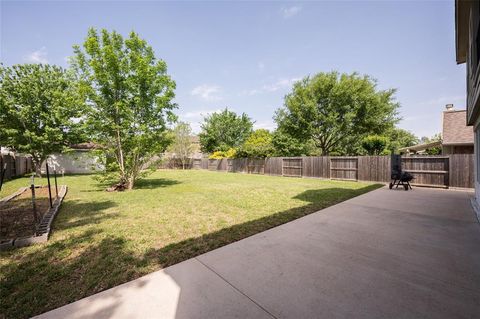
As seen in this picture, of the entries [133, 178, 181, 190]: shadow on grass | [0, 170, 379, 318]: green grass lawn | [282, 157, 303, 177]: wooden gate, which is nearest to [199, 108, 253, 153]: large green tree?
[282, 157, 303, 177]: wooden gate

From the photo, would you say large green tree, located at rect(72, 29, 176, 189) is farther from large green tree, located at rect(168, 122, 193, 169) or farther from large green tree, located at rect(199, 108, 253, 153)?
large green tree, located at rect(199, 108, 253, 153)

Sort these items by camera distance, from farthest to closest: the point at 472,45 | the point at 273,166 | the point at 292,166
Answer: the point at 273,166
the point at 292,166
the point at 472,45

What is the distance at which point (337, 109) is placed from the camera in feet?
74.5

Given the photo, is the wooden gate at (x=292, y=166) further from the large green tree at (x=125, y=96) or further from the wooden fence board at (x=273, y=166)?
the large green tree at (x=125, y=96)

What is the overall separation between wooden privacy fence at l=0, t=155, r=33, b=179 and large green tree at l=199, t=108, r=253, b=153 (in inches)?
859

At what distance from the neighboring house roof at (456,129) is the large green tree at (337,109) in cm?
700

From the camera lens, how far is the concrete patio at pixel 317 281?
2002mm

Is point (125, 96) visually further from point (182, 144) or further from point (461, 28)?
point (182, 144)

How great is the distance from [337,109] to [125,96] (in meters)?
20.9

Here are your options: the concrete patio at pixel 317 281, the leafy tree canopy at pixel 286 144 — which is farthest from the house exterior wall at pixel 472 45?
the leafy tree canopy at pixel 286 144

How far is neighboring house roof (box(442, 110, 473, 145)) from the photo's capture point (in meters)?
14.2

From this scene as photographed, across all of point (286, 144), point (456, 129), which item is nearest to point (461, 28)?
point (456, 129)

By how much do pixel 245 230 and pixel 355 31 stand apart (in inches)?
440

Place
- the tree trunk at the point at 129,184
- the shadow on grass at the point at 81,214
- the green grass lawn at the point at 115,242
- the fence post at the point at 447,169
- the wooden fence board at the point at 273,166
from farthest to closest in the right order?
the wooden fence board at the point at 273,166, the tree trunk at the point at 129,184, the fence post at the point at 447,169, the shadow on grass at the point at 81,214, the green grass lawn at the point at 115,242
